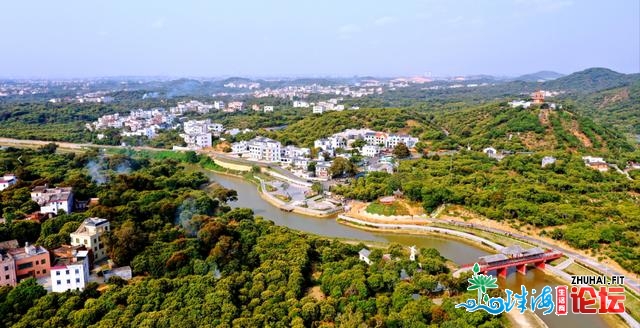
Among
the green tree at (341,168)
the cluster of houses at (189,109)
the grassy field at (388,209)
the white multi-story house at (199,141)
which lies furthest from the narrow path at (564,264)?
the cluster of houses at (189,109)

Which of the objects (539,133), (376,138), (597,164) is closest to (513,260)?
(597,164)

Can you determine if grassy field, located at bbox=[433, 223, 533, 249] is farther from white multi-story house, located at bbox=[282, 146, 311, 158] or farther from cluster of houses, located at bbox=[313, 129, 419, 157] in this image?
white multi-story house, located at bbox=[282, 146, 311, 158]

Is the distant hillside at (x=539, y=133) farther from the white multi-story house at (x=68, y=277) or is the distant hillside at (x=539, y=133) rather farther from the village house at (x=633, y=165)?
the white multi-story house at (x=68, y=277)

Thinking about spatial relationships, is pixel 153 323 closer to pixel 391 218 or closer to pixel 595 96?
pixel 391 218

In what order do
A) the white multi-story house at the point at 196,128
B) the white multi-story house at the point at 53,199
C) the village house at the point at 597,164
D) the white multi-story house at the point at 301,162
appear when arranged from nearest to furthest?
the white multi-story house at the point at 53,199 < the village house at the point at 597,164 < the white multi-story house at the point at 301,162 < the white multi-story house at the point at 196,128

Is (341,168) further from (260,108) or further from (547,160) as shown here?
(260,108)

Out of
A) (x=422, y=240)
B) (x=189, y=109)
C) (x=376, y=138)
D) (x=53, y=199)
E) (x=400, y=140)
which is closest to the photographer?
(x=53, y=199)

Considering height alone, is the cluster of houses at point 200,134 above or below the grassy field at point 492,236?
above

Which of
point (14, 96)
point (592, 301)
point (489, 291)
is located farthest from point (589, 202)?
point (14, 96)
